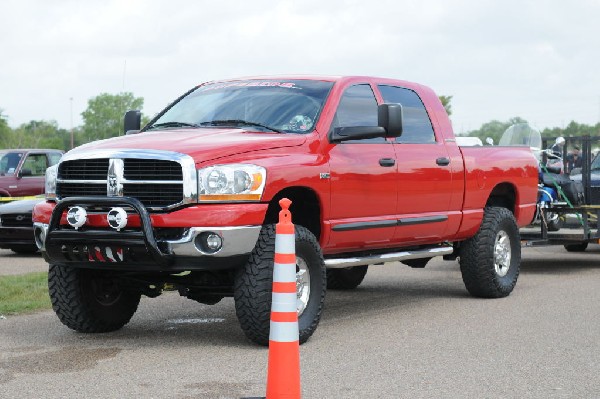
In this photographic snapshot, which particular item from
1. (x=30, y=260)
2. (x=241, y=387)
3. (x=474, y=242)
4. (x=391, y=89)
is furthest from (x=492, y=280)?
(x=30, y=260)

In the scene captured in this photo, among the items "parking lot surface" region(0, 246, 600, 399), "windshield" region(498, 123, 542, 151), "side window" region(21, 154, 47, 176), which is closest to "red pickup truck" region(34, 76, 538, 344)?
"parking lot surface" region(0, 246, 600, 399)

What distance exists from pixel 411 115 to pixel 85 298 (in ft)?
11.6

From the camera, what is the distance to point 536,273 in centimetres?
1423

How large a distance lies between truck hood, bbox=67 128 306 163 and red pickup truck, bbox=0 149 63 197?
14.3 metres

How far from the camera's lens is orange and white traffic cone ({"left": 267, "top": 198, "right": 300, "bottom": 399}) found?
5.77 m

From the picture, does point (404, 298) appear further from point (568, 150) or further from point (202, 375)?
point (568, 150)

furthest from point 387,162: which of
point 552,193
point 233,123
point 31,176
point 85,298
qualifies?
point 31,176

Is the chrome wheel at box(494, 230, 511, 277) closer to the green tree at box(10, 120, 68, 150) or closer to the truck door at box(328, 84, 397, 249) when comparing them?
the truck door at box(328, 84, 397, 249)

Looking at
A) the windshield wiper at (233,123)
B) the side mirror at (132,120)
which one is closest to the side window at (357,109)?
the windshield wiper at (233,123)

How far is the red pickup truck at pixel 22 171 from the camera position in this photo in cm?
2242

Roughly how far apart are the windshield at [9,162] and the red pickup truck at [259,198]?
13.3 m

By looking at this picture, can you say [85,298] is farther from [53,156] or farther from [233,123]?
[53,156]

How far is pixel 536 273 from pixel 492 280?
3.38m

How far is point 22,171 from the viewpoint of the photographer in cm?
2231
